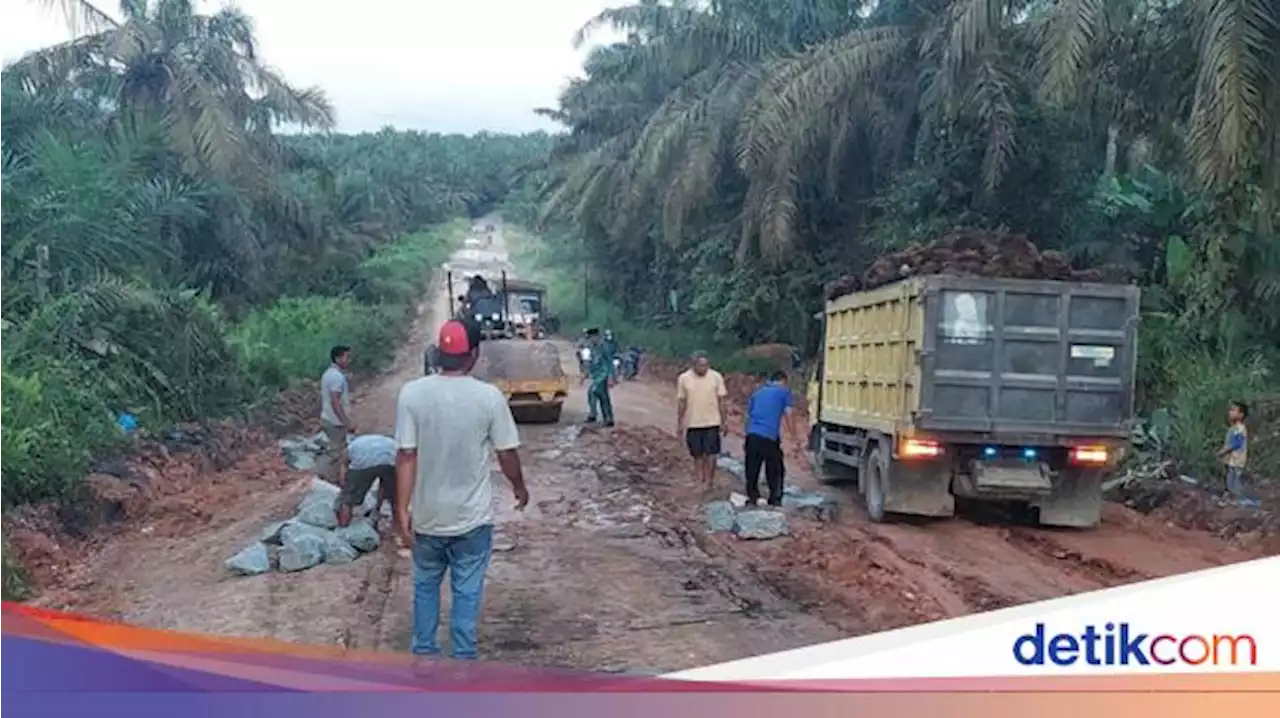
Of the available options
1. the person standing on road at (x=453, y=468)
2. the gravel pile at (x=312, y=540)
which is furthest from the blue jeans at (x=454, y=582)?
the gravel pile at (x=312, y=540)

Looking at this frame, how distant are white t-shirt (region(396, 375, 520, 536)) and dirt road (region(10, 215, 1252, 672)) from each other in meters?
0.81

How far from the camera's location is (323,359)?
682 inches

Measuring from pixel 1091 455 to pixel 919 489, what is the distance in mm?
1208

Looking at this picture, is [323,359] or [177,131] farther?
[323,359]

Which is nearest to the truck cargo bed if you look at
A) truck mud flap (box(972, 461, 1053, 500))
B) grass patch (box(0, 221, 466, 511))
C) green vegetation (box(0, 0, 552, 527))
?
truck mud flap (box(972, 461, 1053, 500))

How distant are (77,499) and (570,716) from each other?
660 centimetres

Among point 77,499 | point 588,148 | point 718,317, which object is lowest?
point 77,499

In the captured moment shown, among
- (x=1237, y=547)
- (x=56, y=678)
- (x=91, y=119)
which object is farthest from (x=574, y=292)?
(x=56, y=678)

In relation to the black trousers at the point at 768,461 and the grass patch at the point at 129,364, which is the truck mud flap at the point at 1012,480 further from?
the grass patch at the point at 129,364

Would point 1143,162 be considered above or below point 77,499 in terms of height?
above

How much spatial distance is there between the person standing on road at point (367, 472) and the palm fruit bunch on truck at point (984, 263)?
Result: 3.95m

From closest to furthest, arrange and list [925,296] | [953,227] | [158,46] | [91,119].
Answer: [925,296] → [158,46] → [91,119] → [953,227]

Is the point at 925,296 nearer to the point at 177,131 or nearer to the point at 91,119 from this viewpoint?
the point at 177,131

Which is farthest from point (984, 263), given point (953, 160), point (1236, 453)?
point (953, 160)
